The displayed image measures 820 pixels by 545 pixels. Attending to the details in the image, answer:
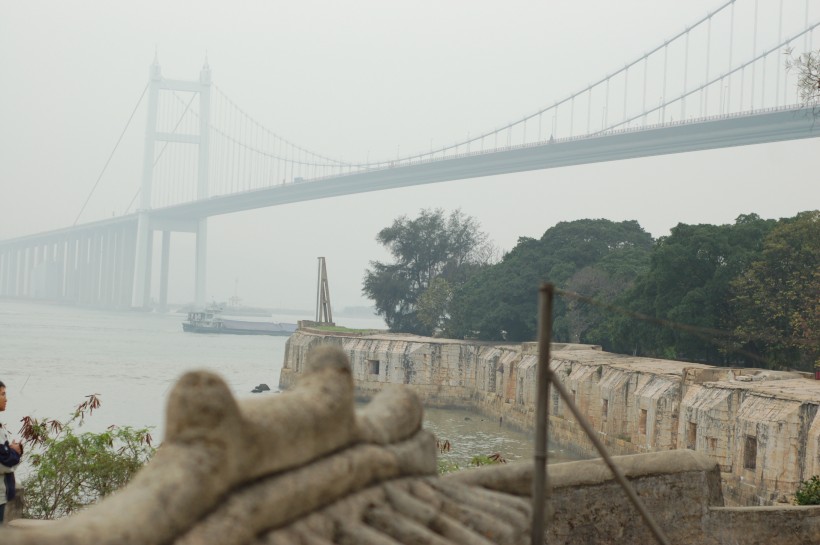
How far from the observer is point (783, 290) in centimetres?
2552

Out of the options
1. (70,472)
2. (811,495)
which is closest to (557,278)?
(811,495)

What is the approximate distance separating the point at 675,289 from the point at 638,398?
20.0 feet

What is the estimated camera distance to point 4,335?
7444cm

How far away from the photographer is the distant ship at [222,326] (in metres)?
81.8

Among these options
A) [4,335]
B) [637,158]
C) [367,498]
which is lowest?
[4,335]

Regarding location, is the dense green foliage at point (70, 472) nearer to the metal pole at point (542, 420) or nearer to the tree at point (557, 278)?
the metal pole at point (542, 420)

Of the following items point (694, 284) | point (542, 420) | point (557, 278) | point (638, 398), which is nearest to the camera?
point (542, 420)

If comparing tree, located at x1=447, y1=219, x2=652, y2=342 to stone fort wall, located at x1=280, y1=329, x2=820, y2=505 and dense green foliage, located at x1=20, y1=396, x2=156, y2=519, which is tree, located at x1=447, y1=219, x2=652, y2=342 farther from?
dense green foliage, located at x1=20, y1=396, x2=156, y2=519

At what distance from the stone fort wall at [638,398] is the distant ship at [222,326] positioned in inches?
1579

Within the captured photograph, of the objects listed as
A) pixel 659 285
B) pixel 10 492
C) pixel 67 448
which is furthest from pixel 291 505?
pixel 659 285

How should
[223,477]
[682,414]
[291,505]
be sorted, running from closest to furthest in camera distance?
[223,477], [291,505], [682,414]

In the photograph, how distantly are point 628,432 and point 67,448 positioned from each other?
1796 centimetres

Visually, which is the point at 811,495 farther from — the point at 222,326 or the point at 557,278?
the point at 222,326

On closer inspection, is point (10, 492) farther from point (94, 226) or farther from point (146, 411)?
point (94, 226)
